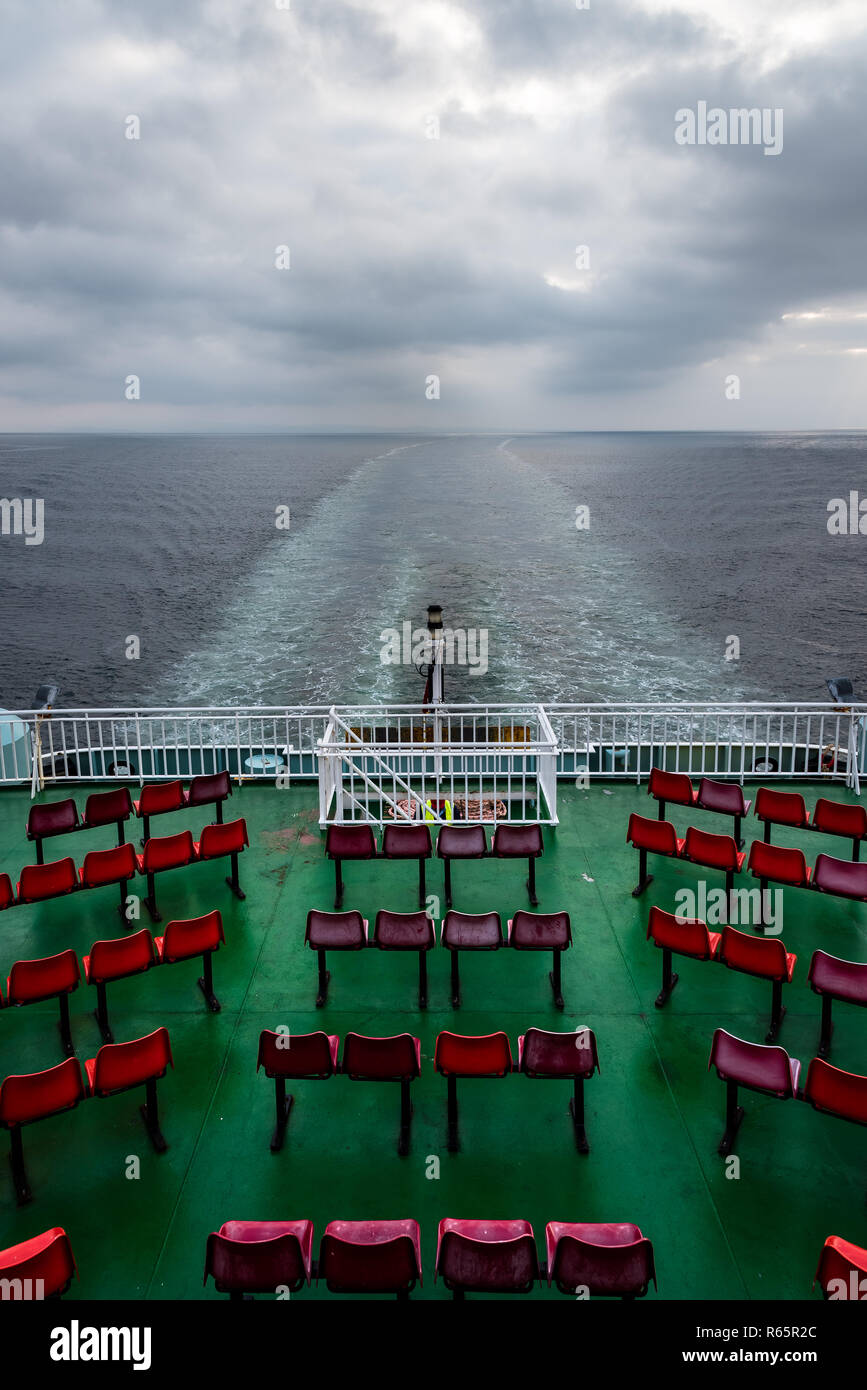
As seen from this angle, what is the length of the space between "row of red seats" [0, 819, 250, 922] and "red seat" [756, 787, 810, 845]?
593 cm

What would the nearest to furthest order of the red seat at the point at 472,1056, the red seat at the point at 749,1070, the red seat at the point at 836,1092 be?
the red seat at the point at 836,1092 → the red seat at the point at 749,1070 → the red seat at the point at 472,1056

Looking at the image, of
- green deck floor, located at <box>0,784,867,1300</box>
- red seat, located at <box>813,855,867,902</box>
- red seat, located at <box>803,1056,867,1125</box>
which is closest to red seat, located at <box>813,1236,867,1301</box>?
green deck floor, located at <box>0,784,867,1300</box>

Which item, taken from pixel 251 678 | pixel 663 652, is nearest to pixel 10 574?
pixel 251 678

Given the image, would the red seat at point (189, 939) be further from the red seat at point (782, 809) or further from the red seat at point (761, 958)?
the red seat at point (782, 809)

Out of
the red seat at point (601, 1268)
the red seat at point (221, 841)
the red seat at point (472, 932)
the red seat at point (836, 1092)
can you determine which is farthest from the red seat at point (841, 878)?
the red seat at point (221, 841)

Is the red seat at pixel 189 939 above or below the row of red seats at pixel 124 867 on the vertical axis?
below

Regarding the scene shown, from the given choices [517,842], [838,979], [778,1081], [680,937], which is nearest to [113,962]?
[517,842]

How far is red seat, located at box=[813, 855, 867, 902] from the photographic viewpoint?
8445 millimetres

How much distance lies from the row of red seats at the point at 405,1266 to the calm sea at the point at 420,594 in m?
31.4

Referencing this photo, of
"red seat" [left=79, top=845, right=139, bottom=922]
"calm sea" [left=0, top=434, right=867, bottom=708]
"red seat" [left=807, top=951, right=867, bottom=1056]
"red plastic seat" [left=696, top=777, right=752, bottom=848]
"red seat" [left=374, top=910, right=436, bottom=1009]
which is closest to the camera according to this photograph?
"red seat" [left=807, top=951, right=867, bottom=1056]

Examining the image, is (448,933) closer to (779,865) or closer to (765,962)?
(765,962)

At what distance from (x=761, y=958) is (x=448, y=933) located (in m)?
2.68

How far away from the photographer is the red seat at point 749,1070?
6.10 metres

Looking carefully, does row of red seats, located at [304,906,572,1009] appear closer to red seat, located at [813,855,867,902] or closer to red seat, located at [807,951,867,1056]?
red seat, located at [807,951,867,1056]
